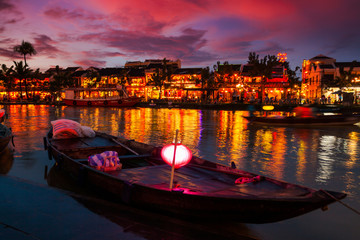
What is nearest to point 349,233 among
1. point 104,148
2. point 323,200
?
point 323,200

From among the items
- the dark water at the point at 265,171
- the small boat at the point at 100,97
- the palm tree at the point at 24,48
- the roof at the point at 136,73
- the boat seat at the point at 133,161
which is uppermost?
the palm tree at the point at 24,48

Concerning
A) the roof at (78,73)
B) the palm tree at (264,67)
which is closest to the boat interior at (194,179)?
the palm tree at (264,67)

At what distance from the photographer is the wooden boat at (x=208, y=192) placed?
344 centimetres

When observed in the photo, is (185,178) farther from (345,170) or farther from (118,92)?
(118,92)

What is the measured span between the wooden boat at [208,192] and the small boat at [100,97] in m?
40.9

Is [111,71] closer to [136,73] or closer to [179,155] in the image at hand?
[136,73]

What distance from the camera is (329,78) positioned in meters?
48.0

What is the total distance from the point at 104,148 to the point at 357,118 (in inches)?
750

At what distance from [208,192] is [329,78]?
170ft

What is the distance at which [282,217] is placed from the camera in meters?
3.53

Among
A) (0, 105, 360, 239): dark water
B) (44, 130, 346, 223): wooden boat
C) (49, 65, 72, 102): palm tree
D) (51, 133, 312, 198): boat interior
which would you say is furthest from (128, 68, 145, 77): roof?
(44, 130, 346, 223): wooden boat

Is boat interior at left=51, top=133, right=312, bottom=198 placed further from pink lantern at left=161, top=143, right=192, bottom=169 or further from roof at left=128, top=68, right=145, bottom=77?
roof at left=128, top=68, right=145, bottom=77

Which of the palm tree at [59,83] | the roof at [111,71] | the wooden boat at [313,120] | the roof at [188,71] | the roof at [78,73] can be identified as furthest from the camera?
the roof at [78,73]

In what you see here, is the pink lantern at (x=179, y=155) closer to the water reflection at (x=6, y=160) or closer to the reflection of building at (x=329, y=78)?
the water reflection at (x=6, y=160)
